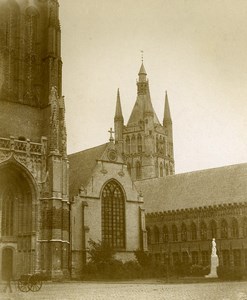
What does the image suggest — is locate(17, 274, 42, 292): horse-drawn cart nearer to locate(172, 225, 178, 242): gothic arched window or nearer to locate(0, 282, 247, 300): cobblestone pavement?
locate(0, 282, 247, 300): cobblestone pavement

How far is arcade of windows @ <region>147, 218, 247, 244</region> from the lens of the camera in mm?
62281

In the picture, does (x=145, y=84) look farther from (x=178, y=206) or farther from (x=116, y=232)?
(x=116, y=232)

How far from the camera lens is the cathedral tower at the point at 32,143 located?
49312 mm

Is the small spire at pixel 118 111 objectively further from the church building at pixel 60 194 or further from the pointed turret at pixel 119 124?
the church building at pixel 60 194

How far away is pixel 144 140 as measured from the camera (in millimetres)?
99750

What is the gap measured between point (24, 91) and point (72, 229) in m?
14.8

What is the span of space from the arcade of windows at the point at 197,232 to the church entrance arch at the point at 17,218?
23728 mm

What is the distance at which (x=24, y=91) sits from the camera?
54094 mm

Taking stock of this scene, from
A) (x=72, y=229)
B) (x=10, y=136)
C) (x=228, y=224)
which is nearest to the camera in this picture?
(x=10, y=136)

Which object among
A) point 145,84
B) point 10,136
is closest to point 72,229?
point 10,136

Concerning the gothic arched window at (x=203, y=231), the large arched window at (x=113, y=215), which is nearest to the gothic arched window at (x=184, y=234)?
the gothic arched window at (x=203, y=231)

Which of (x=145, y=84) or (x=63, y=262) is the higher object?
(x=145, y=84)

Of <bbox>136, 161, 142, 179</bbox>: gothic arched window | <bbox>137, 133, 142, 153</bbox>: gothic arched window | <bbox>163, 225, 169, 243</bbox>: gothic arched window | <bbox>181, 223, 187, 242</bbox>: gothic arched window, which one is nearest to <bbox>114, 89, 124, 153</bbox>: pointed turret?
<bbox>137, 133, 142, 153</bbox>: gothic arched window

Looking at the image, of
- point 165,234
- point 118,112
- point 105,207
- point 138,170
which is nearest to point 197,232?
point 165,234
